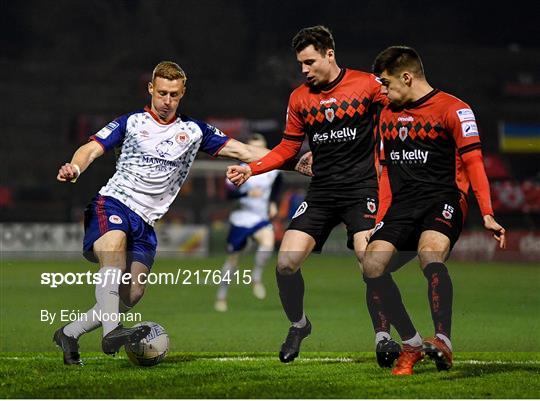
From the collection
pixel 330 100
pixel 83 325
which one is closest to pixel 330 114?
pixel 330 100

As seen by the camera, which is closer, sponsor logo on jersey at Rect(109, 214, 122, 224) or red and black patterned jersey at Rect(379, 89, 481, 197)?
red and black patterned jersey at Rect(379, 89, 481, 197)

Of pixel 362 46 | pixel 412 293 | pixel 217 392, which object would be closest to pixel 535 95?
pixel 362 46

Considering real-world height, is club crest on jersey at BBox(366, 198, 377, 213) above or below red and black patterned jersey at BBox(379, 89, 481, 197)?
below

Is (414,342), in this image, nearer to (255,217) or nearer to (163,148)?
(163,148)

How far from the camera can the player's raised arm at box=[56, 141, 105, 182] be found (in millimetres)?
6949

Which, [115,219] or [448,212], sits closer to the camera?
[448,212]

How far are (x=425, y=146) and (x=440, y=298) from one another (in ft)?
3.16

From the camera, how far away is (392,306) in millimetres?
7246

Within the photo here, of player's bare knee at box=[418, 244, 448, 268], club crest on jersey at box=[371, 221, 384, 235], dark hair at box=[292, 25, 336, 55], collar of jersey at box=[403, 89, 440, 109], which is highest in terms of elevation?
dark hair at box=[292, 25, 336, 55]

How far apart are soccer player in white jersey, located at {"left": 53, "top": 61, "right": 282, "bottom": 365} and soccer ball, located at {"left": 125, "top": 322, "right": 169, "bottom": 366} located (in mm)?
274

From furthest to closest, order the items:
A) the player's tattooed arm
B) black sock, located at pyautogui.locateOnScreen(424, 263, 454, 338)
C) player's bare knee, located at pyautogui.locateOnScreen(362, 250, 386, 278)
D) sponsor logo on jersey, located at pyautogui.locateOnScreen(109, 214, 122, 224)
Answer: the player's tattooed arm < sponsor logo on jersey, located at pyautogui.locateOnScreen(109, 214, 122, 224) < player's bare knee, located at pyautogui.locateOnScreen(362, 250, 386, 278) < black sock, located at pyautogui.locateOnScreen(424, 263, 454, 338)

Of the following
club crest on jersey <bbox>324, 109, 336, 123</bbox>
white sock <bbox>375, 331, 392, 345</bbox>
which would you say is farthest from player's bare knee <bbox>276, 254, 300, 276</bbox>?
club crest on jersey <bbox>324, 109, 336, 123</bbox>

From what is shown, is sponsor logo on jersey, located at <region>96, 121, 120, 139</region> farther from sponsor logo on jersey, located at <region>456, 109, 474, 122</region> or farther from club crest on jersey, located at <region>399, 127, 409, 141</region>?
sponsor logo on jersey, located at <region>456, 109, 474, 122</region>

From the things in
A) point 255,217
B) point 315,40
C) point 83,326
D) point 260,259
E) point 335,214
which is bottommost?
point 83,326
